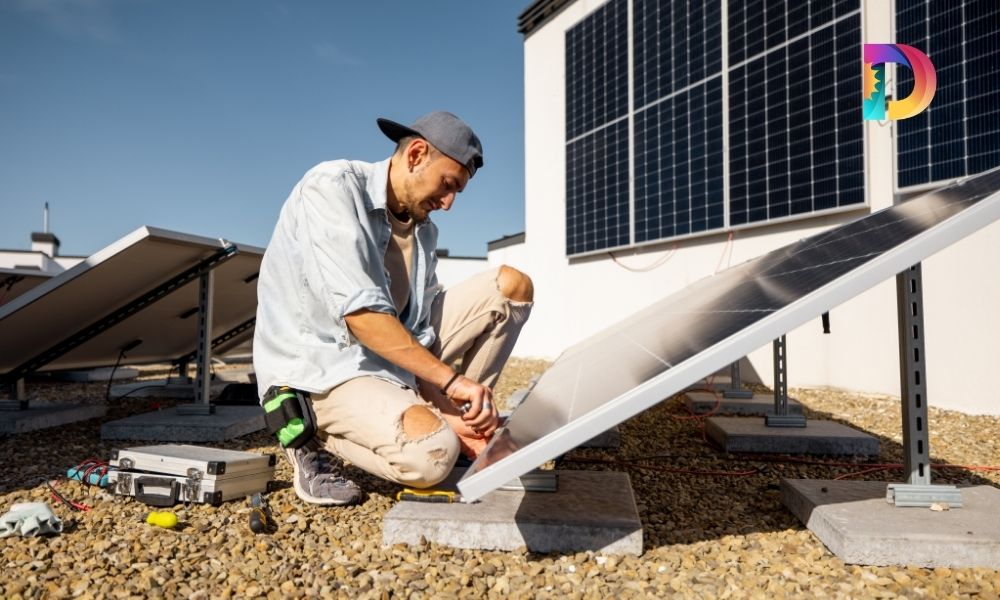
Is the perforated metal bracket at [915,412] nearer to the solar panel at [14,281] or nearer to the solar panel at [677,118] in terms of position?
the solar panel at [677,118]

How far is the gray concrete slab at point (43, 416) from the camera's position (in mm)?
3768

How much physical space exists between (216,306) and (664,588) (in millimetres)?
3988

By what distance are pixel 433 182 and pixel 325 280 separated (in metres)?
0.48

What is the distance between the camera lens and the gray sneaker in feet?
7.52

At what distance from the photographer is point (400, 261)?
7.95ft

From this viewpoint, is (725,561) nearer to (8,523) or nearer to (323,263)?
(323,263)

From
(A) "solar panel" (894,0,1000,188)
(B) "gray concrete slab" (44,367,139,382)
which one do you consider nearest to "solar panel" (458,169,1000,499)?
(A) "solar panel" (894,0,1000,188)

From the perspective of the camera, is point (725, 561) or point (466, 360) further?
point (466, 360)

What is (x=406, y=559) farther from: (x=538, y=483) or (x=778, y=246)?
(x=778, y=246)

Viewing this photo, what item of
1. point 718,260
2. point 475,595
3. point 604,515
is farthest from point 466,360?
point 718,260

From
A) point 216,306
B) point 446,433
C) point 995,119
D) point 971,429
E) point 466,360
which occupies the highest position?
point 995,119

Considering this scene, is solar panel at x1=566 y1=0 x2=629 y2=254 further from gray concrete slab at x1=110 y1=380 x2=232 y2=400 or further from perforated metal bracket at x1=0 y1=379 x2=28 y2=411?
perforated metal bracket at x1=0 y1=379 x2=28 y2=411

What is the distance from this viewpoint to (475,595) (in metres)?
1.57

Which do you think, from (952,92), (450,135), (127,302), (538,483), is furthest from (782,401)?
(127,302)
